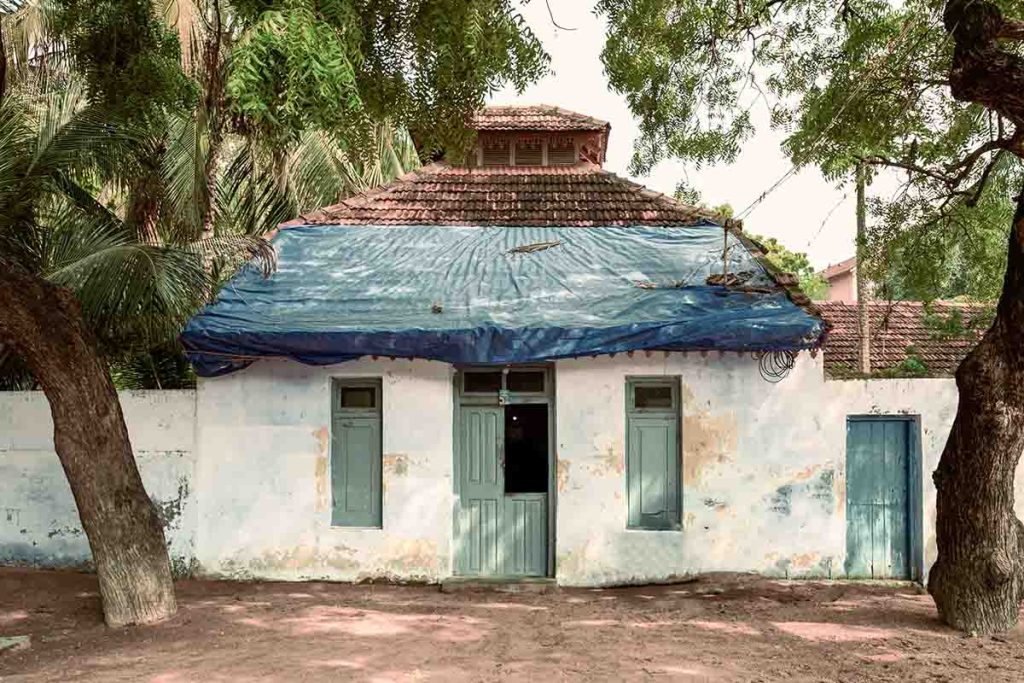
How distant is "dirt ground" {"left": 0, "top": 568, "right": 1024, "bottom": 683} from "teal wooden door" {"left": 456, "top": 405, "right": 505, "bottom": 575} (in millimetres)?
596

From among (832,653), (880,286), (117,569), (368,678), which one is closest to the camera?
(368,678)

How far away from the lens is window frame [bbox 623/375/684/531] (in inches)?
347

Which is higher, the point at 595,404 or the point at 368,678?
the point at 595,404

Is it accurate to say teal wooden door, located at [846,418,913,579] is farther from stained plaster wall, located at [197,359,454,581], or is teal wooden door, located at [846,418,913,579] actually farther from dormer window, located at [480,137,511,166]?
Result: dormer window, located at [480,137,511,166]

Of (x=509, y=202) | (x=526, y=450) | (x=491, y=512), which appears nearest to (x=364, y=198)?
(x=509, y=202)

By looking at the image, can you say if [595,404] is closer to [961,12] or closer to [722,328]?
[722,328]

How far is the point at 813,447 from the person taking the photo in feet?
28.5

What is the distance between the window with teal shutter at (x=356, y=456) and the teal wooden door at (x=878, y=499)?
16.5 ft

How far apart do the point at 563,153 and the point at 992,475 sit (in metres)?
8.37

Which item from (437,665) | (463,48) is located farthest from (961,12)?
(437,665)

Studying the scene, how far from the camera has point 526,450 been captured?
360 inches

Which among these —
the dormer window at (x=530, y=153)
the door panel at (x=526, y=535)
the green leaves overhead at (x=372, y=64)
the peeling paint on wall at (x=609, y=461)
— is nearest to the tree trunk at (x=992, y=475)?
the peeling paint on wall at (x=609, y=461)

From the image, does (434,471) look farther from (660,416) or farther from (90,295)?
(90,295)

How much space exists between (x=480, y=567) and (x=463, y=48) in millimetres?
5294
